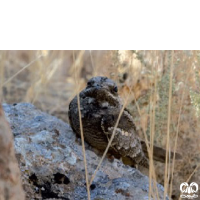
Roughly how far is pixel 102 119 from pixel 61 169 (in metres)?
0.51

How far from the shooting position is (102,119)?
2.51 metres

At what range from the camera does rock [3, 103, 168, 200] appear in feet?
6.56

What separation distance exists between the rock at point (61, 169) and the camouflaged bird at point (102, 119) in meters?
0.09

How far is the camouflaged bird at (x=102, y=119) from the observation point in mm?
2498

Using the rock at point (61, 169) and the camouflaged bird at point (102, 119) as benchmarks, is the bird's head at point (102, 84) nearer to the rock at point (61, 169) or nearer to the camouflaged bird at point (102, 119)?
the camouflaged bird at point (102, 119)

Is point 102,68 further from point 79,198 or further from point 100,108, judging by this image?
point 79,198
